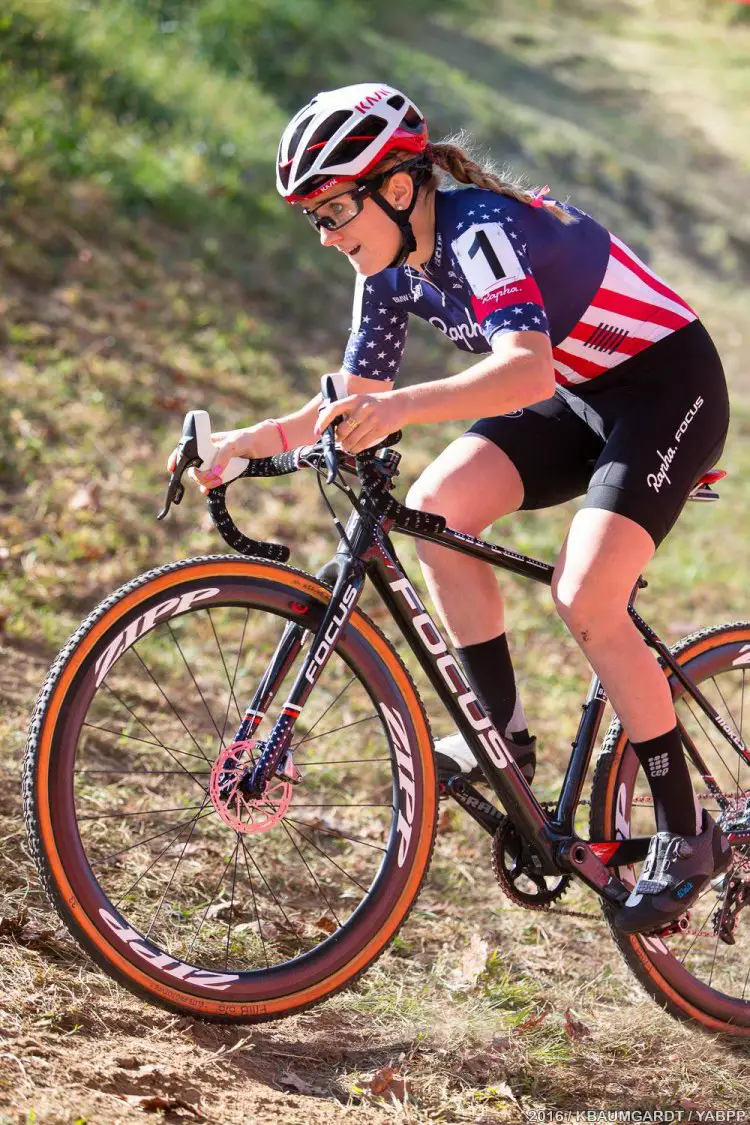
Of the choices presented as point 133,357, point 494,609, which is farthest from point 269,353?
point 494,609

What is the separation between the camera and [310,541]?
637 centimetres

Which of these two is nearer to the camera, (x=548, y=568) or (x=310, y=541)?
(x=548, y=568)

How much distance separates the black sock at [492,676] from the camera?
10.9 feet

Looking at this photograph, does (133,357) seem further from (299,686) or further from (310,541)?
(299,686)

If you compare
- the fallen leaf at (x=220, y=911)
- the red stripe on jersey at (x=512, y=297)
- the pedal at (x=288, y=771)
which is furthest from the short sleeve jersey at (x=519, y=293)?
the fallen leaf at (x=220, y=911)

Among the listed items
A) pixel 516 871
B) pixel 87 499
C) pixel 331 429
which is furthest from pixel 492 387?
pixel 87 499

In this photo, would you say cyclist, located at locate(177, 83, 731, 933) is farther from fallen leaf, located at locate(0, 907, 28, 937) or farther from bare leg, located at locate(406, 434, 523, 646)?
fallen leaf, located at locate(0, 907, 28, 937)

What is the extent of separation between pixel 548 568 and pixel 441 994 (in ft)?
4.14

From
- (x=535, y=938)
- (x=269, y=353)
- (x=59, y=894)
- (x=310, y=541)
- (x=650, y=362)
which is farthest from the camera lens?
(x=269, y=353)

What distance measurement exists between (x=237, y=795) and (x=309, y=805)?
21.1 inches

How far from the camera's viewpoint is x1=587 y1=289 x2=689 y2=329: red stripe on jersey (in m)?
3.15

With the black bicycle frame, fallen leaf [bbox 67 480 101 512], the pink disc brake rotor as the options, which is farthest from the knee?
fallen leaf [bbox 67 480 101 512]

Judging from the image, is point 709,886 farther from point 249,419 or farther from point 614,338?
point 249,419

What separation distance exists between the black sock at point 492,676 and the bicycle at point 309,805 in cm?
22
